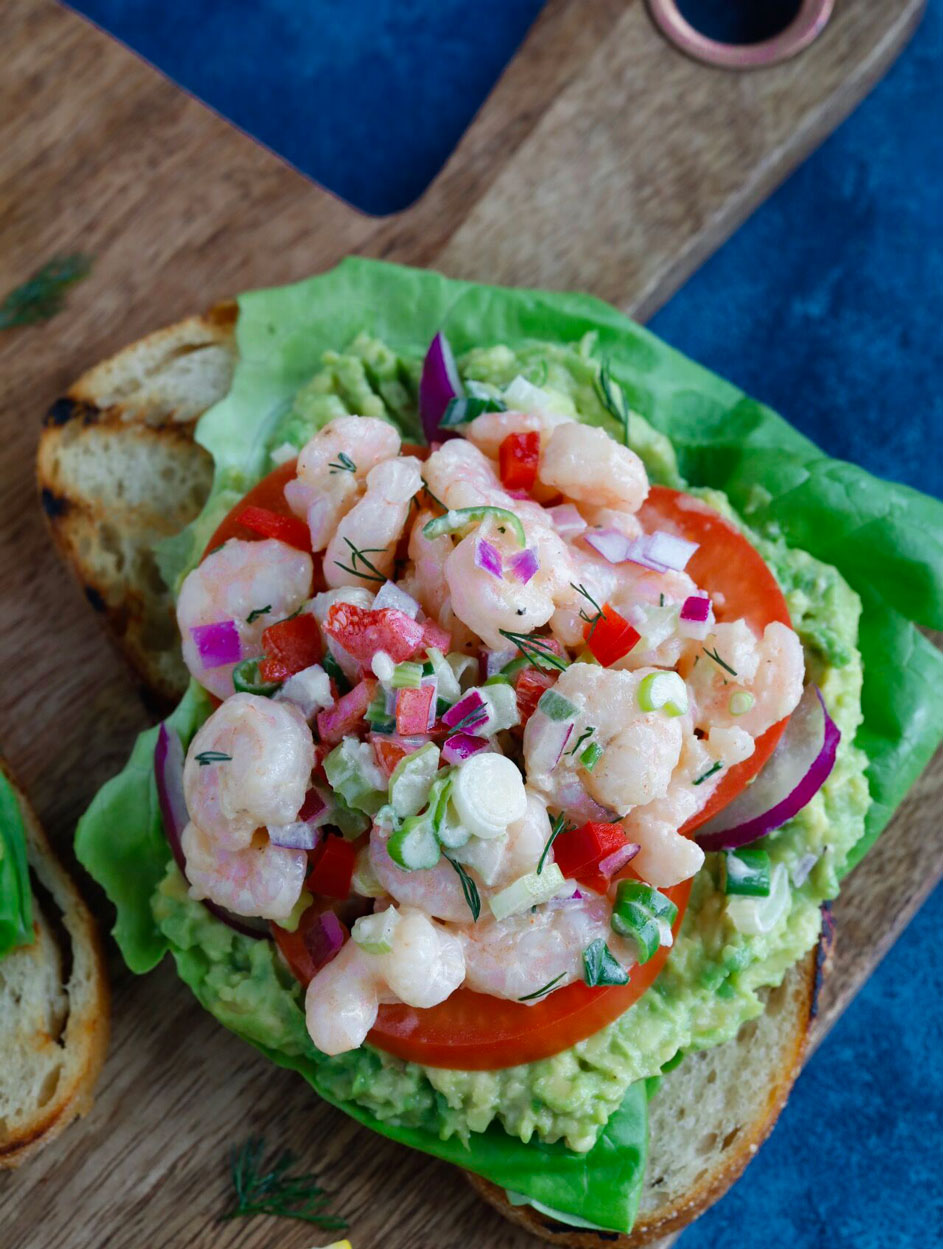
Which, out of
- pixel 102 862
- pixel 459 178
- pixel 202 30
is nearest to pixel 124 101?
pixel 202 30

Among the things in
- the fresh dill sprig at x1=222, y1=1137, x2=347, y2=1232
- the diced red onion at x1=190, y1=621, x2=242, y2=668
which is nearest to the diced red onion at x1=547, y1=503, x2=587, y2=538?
the diced red onion at x1=190, y1=621, x2=242, y2=668

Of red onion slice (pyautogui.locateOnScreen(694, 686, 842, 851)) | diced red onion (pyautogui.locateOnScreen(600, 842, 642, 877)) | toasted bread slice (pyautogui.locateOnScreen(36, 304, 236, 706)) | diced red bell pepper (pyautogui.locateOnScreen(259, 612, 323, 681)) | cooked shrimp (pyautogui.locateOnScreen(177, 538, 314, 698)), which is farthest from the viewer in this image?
toasted bread slice (pyautogui.locateOnScreen(36, 304, 236, 706))

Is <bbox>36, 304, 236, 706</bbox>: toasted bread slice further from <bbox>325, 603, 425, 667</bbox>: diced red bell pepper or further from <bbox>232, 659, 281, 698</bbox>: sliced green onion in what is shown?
<bbox>325, 603, 425, 667</bbox>: diced red bell pepper

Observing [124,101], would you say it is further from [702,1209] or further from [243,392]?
[702,1209]

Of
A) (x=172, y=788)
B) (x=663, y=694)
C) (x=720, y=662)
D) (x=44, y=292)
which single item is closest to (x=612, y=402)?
(x=720, y=662)

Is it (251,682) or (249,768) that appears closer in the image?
(249,768)

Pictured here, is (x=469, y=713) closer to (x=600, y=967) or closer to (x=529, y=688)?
(x=529, y=688)

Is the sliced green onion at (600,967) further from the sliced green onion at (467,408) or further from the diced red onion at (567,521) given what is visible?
the sliced green onion at (467,408)
